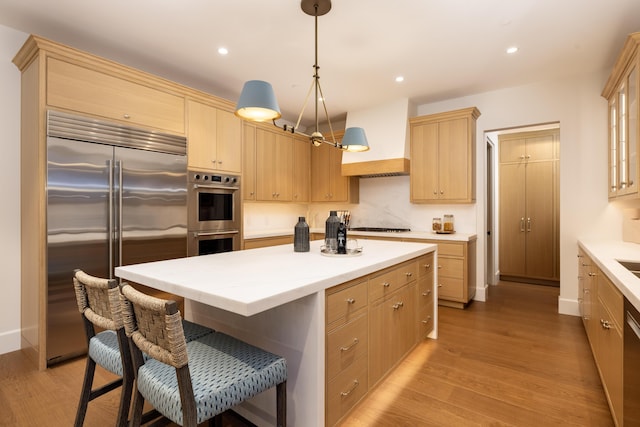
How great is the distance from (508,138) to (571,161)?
1.90 meters

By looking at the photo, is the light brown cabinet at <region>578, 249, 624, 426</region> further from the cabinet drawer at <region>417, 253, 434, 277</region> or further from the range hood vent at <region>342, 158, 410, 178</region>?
the range hood vent at <region>342, 158, 410, 178</region>

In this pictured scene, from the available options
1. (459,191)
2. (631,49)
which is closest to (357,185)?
(459,191)

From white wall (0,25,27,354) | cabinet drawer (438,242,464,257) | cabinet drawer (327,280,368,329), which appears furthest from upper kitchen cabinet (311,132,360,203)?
white wall (0,25,27,354)

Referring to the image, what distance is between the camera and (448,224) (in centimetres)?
438

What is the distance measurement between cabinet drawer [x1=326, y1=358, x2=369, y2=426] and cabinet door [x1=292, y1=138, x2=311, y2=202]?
138 inches

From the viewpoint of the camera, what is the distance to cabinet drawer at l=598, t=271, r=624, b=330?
153cm

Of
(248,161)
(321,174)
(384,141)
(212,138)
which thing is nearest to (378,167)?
(384,141)

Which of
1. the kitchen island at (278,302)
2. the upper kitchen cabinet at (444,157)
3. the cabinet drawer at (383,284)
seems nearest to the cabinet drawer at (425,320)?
the cabinet drawer at (383,284)

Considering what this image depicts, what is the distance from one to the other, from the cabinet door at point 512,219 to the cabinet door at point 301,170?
10.7ft

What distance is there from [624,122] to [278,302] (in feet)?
10.7

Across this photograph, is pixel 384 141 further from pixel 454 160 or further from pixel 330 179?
pixel 330 179

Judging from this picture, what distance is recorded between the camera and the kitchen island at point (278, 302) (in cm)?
133

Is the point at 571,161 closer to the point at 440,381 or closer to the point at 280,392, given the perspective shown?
the point at 440,381

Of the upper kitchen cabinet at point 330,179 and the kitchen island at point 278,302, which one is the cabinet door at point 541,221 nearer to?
the upper kitchen cabinet at point 330,179
